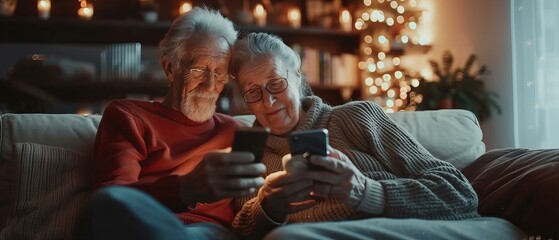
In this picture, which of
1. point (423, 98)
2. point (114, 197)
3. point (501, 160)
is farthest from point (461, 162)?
point (423, 98)

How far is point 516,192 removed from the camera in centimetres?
167

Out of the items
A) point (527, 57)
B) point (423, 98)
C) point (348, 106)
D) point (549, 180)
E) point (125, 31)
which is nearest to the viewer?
point (549, 180)

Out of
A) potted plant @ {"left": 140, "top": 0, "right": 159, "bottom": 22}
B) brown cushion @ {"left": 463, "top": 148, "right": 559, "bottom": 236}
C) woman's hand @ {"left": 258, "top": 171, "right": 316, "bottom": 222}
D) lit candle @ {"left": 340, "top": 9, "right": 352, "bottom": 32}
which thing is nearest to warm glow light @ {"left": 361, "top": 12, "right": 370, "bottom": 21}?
lit candle @ {"left": 340, "top": 9, "right": 352, "bottom": 32}

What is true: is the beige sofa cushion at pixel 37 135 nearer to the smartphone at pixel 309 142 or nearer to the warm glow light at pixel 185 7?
the smartphone at pixel 309 142

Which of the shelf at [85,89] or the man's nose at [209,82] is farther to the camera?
the shelf at [85,89]

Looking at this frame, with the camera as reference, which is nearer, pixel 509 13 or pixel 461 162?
pixel 461 162

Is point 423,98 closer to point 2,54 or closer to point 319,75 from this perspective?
point 319,75

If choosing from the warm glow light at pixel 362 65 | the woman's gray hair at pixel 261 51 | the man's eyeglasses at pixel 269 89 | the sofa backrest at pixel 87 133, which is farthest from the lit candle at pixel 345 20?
the man's eyeglasses at pixel 269 89

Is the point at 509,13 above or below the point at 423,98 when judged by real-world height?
above

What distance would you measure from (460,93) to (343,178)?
7.24 feet

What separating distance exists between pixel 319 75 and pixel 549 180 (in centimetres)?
286

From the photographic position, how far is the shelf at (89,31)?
12.9ft

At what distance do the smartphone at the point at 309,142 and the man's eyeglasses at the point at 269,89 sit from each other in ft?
1.41

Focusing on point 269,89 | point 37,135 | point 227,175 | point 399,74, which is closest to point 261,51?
point 269,89
